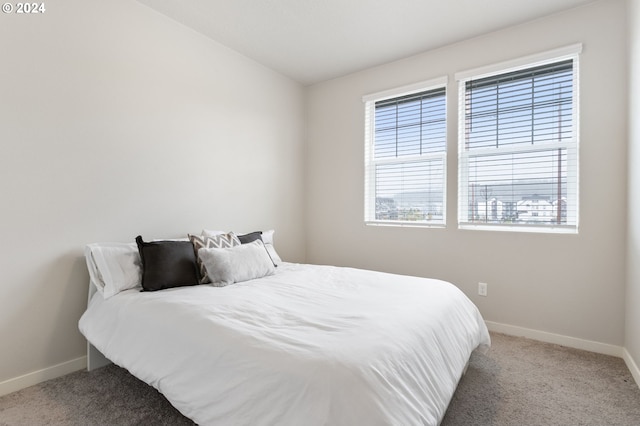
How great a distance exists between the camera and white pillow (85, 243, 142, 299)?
6.82ft

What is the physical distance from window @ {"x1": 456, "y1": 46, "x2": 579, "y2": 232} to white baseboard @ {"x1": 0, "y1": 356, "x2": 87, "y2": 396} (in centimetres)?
332

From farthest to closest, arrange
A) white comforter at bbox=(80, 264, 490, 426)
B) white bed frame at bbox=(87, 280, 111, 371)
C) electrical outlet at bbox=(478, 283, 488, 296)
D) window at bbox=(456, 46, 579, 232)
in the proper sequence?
1. electrical outlet at bbox=(478, 283, 488, 296)
2. window at bbox=(456, 46, 579, 232)
3. white bed frame at bbox=(87, 280, 111, 371)
4. white comforter at bbox=(80, 264, 490, 426)

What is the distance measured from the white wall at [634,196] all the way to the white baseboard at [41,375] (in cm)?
371

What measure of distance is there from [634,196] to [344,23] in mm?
2521

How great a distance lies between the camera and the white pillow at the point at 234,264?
7.43ft

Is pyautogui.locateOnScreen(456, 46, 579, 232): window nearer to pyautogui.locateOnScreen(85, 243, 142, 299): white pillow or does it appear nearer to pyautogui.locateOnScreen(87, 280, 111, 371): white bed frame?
pyautogui.locateOnScreen(85, 243, 142, 299): white pillow

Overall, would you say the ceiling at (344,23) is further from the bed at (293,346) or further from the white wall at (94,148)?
the bed at (293,346)

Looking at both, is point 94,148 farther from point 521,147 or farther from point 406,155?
point 521,147

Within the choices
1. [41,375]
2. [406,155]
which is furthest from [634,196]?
[41,375]

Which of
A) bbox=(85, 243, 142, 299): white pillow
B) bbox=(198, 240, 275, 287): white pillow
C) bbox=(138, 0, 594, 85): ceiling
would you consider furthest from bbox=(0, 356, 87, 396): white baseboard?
bbox=(138, 0, 594, 85): ceiling

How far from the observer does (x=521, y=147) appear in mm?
2822

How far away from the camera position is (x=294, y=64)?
3.57m

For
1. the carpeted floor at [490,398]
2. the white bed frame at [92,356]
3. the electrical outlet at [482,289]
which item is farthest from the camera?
the electrical outlet at [482,289]
